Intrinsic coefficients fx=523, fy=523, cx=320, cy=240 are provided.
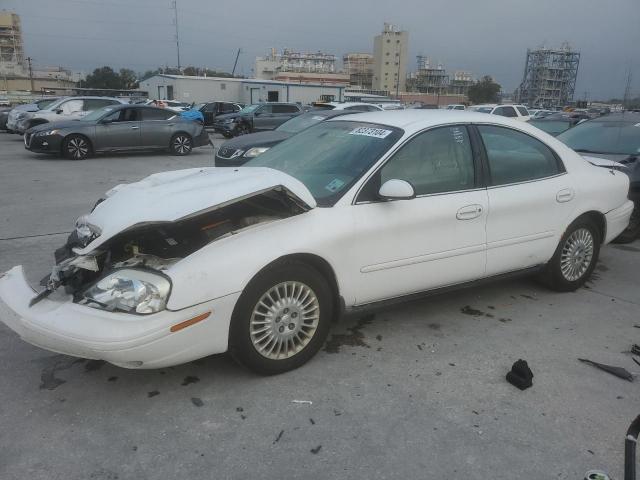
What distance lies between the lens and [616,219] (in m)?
4.94

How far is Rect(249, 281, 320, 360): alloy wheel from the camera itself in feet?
10.2

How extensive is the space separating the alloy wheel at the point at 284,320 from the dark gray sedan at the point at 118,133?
488 inches

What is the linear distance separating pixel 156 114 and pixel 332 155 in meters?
12.5

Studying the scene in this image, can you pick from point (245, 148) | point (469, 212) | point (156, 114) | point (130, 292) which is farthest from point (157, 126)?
point (130, 292)

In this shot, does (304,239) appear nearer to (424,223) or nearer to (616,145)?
(424,223)

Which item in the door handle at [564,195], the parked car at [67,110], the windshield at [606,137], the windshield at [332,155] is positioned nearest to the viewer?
the windshield at [332,155]

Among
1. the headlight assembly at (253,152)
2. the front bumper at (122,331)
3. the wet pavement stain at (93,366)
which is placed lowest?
the wet pavement stain at (93,366)

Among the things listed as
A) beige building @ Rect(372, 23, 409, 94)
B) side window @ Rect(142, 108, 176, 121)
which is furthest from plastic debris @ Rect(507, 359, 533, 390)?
beige building @ Rect(372, 23, 409, 94)

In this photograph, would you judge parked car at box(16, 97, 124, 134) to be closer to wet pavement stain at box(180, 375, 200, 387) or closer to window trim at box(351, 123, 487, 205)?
window trim at box(351, 123, 487, 205)

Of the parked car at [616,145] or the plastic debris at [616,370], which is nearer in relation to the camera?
the plastic debris at [616,370]

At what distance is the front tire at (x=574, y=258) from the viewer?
456cm

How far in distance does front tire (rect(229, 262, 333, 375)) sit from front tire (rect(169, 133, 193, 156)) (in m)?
13.3

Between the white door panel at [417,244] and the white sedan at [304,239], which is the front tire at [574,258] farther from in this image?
the white door panel at [417,244]

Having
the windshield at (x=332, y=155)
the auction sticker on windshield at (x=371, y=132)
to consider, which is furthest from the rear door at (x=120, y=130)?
the auction sticker on windshield at (x=371, y=132)
